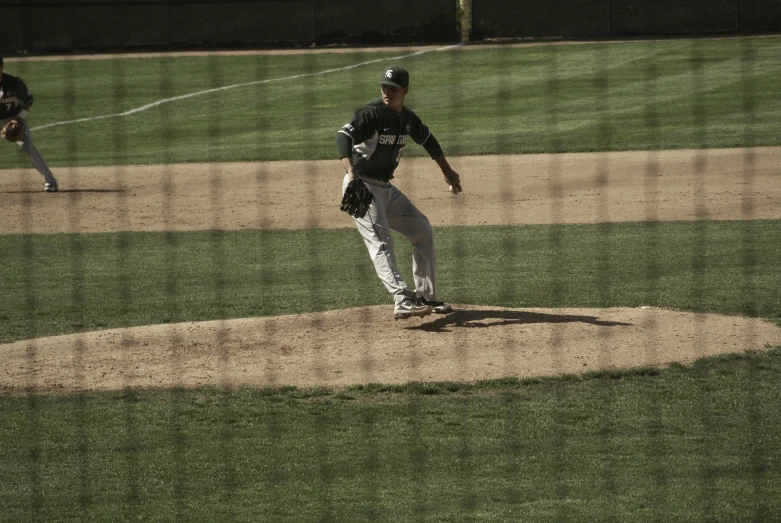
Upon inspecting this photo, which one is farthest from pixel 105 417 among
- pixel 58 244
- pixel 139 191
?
pixel 139 191

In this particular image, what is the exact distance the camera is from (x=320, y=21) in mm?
27062

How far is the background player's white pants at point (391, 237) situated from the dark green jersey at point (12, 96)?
7.40 metres

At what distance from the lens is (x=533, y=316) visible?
6883mm

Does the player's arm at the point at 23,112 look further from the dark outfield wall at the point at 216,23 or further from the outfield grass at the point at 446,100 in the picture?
the dark outfield wall at the point at 216,23

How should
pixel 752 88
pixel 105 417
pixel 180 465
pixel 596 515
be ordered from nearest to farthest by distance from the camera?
1. pixel 596 515
2. pixel 180 465
3. pixel 105 417
4. pixel 752 88

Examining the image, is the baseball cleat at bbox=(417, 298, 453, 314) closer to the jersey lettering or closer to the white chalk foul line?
the jersey lettering

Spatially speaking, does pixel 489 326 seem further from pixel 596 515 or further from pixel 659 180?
pixel 659 180

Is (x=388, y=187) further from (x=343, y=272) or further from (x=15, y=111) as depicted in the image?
(x=15, y=111)

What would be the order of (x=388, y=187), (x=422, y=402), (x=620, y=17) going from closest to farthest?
(x=422, y=402) → (x=388, y=187) → (x=620, y=17)

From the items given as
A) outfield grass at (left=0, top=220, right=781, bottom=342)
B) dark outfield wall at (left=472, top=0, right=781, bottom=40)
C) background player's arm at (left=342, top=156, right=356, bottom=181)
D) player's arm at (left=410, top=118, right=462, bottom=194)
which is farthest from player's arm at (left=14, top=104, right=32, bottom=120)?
dark outfield wall at (left=472, top=0, right=781, bottom=40)

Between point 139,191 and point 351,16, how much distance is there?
14.2 meters

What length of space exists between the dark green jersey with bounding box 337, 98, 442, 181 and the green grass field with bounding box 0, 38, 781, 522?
4.87 feet

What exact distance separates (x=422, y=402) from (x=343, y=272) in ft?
12.6

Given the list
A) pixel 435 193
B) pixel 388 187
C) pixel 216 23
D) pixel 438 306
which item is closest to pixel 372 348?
pixel 438 306
